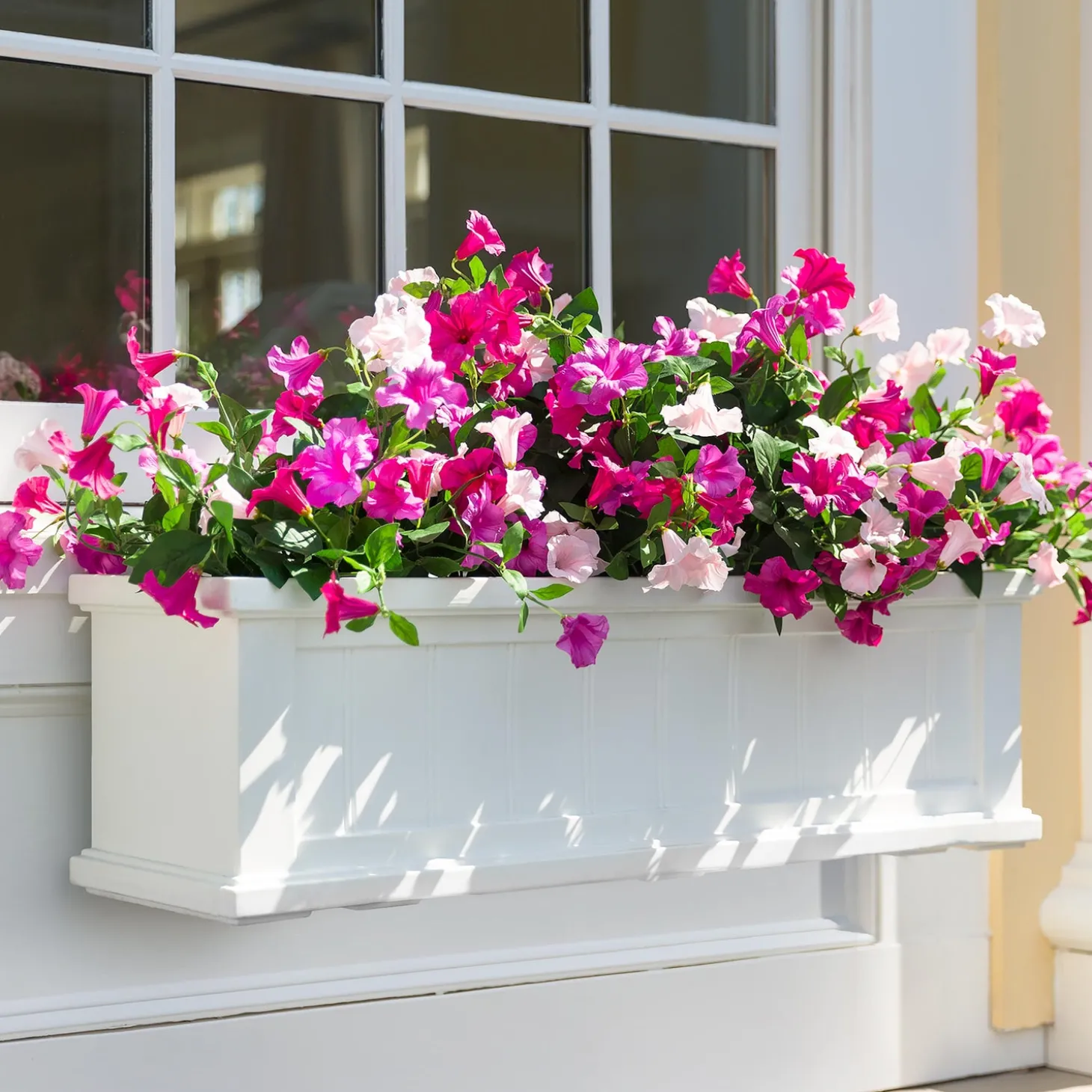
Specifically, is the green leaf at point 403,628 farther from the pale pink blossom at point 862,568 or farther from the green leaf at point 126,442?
the pale pink blossom at point 862,568

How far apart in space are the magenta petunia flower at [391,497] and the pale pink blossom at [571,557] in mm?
132

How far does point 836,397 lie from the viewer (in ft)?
4.48

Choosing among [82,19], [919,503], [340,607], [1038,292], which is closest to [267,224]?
[82,19]

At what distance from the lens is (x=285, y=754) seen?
1.19 meters

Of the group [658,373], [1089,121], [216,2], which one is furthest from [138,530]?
[1089,121]

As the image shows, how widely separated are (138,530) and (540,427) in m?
0.35

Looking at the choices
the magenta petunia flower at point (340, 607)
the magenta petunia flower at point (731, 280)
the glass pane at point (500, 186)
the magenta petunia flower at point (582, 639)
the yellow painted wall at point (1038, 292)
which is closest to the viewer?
the magenta petunia flower at point (340, 607)

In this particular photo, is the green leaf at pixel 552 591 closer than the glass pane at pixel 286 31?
Yes

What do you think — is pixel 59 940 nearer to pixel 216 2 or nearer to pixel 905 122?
pixel 216 2

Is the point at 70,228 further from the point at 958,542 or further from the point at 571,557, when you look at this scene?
the point at 958,542

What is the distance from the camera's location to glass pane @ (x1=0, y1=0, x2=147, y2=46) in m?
1.44

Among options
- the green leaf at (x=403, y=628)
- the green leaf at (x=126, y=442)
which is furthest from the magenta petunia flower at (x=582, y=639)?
the green leaf at (x=126, y=442)

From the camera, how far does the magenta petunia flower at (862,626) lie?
1374 millimetres

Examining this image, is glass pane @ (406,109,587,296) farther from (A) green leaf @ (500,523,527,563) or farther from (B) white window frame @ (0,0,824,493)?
(A) green leaf @ (500,523,527,563)
